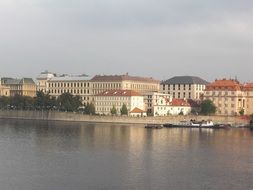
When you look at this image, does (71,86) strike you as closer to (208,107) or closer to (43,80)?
(43,80)

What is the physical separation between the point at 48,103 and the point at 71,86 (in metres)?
16.4

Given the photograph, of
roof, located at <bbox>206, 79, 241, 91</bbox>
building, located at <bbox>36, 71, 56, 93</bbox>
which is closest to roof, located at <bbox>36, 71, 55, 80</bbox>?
building, located at <bbox>36, 71, 56, 93</bbox>

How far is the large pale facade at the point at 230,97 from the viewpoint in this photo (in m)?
93.2

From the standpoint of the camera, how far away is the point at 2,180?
2986cm

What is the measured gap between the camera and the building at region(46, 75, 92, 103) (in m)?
112

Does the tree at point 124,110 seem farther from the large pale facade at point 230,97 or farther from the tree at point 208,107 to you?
the large pale facade at point 230,97

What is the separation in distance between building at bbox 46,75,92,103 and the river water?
58.6 m

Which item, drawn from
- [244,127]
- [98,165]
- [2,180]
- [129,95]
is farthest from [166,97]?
[2,180]

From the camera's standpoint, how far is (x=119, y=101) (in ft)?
317

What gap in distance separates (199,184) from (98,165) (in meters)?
7.73

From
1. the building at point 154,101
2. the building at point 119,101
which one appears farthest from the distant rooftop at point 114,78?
the building at point 154,101

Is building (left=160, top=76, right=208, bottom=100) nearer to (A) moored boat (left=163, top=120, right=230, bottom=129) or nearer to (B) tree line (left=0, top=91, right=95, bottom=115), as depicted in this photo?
(B) tree line (left=0, top=91, right=95, bottom=115)

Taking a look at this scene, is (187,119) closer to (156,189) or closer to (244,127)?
(244,127)

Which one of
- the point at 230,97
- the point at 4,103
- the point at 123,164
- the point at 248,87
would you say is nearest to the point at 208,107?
the point at 230,97
